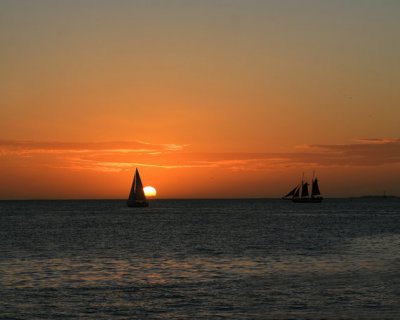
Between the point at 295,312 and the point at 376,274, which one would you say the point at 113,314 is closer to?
the point at 295,312

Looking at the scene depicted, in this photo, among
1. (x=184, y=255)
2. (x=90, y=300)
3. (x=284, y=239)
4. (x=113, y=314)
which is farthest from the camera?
(x=284, y=239)

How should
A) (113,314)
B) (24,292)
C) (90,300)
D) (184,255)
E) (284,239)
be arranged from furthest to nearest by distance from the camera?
(284,239), (184,255), (24,292), (90,300), (113,314)

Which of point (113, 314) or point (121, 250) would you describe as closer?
point (113, 314)

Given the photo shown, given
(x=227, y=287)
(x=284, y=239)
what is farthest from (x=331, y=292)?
(x=284, y=239)

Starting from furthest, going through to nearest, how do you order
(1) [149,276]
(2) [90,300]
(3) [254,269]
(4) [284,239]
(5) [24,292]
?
(4) [284,239] < (3) [254,269] < (1) [149,276] < (5) [24,292] < (2) [90,300]

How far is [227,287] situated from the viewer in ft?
145

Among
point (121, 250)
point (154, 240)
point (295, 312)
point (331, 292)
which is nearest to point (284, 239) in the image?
point (154, 240)

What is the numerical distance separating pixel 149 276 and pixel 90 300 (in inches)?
443

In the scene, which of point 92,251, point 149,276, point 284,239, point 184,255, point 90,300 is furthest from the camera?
point 284,239

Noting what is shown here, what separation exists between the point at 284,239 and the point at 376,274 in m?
42.6

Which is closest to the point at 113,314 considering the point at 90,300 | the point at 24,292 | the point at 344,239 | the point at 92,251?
the point at 90,300

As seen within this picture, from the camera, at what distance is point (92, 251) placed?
7525cm

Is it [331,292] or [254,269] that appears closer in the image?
[331,292]

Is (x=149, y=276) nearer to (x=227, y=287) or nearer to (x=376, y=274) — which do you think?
(x=227, y=287)
